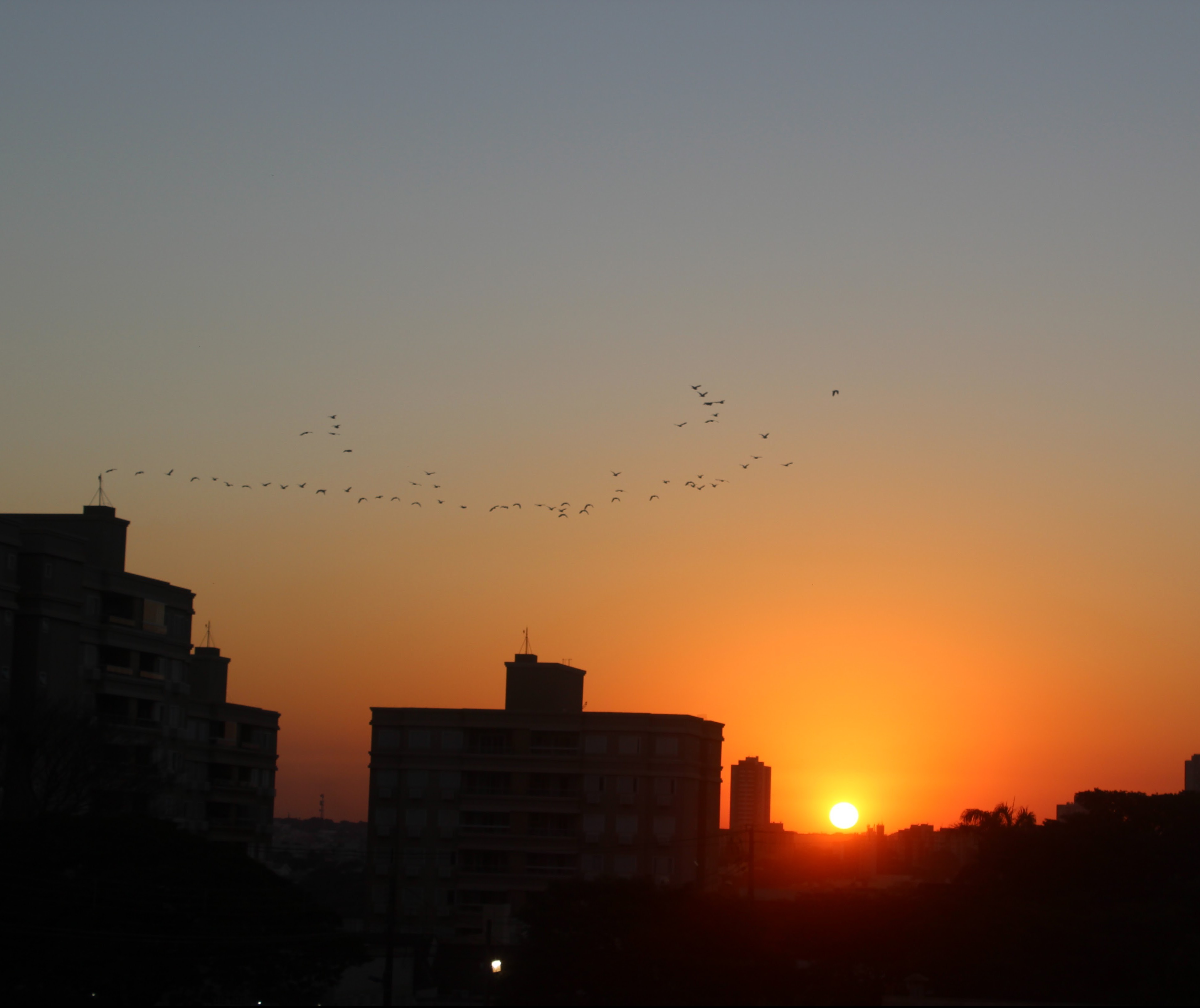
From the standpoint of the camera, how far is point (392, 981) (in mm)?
62344

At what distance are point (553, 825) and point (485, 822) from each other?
13.5 ft

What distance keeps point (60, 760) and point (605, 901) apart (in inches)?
953

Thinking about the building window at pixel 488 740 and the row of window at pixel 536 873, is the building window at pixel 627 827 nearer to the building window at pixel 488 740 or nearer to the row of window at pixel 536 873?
the row of window at pixel 536 873

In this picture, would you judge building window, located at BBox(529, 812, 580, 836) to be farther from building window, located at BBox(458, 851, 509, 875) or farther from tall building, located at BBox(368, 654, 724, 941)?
building window, located at BBox(458, 851, 509, 875)

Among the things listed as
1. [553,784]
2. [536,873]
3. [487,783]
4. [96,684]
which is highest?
[96,684]

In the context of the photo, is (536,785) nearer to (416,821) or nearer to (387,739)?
(416,821)

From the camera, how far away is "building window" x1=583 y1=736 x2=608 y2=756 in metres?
85.6

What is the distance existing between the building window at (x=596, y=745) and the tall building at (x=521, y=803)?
6 cm

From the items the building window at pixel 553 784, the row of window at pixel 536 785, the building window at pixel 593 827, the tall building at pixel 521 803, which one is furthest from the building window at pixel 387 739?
the building window at pixel 593 827

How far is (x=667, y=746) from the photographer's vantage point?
86.0 meters

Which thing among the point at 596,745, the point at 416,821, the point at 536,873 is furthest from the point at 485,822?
the point at 596,745

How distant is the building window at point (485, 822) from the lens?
3324 inches

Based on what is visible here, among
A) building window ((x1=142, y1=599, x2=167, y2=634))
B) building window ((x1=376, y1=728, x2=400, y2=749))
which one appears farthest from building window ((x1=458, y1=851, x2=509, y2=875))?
building window ((x1=142, y1=599, x2=167, y2=634))

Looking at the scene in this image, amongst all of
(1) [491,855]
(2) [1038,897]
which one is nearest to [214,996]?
(2) [1038,897]
